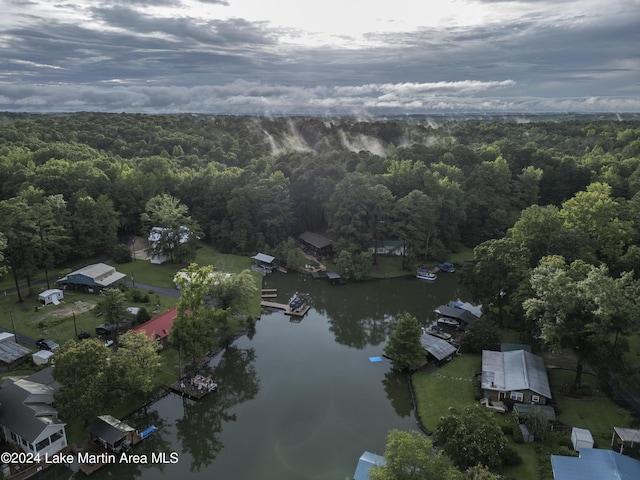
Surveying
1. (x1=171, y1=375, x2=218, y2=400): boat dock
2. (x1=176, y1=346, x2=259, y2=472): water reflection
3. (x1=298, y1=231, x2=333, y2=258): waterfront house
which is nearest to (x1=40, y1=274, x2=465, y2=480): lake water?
(x1=176, y1=346, x2=259, y2=472): water reflection

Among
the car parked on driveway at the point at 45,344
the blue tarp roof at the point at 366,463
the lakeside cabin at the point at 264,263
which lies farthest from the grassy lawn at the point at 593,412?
the car parked on driveway at the point at 45,344

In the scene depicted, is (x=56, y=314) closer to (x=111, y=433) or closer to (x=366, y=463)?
(x=111, y=433)

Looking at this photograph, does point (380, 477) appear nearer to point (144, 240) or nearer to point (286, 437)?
point (286, 437)

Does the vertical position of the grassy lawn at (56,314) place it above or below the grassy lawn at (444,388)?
above

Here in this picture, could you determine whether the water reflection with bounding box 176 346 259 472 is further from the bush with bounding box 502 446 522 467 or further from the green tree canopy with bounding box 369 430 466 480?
the bush with bounding box 502 446 522 467

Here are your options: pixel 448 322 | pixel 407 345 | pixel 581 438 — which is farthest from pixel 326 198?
pixel 581 438

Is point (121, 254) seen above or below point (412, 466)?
below

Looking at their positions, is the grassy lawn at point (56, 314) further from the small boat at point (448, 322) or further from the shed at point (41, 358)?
the small boat at point (448, 322)

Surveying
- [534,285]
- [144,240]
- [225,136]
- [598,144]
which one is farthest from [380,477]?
[598,144]
